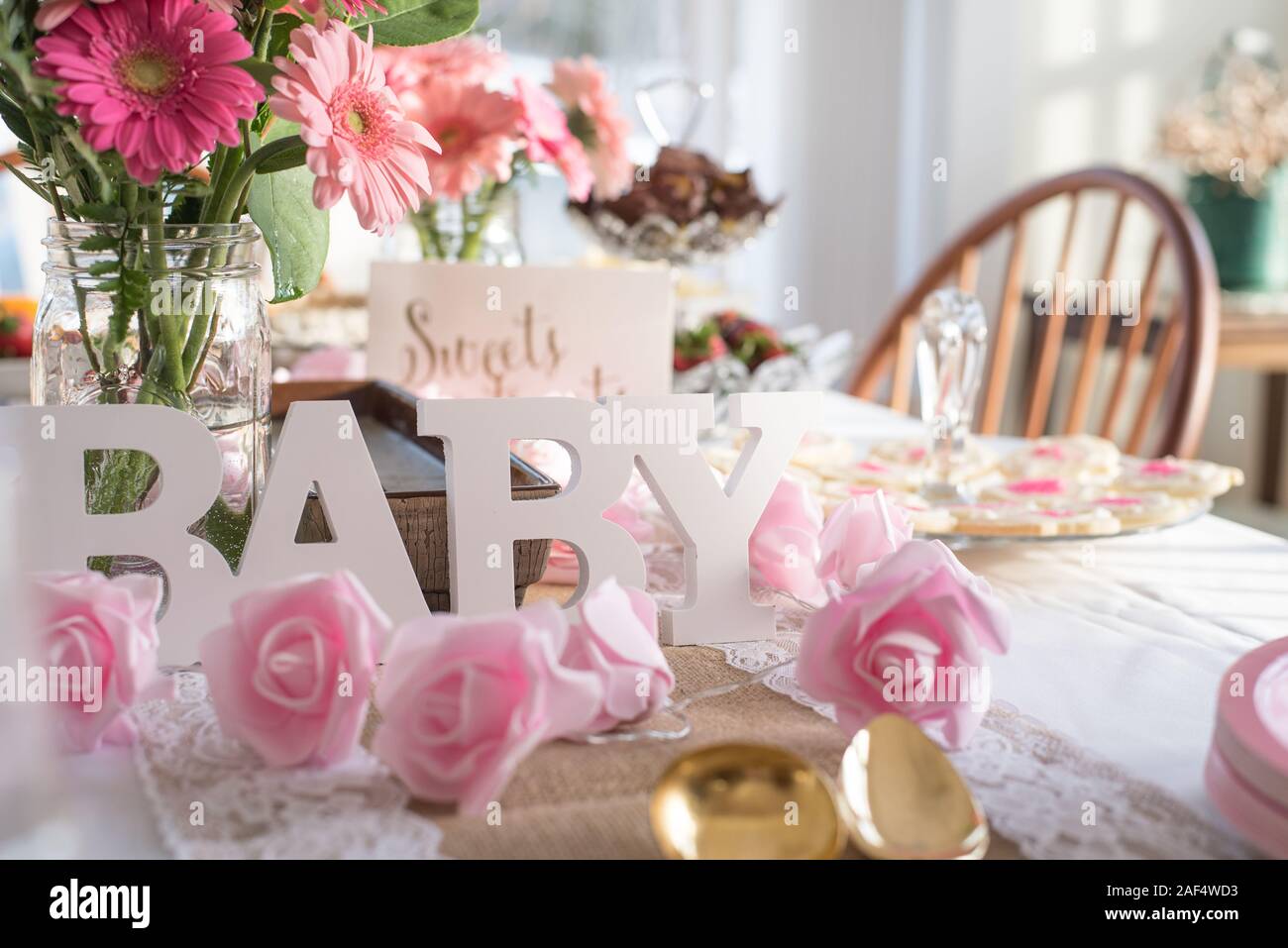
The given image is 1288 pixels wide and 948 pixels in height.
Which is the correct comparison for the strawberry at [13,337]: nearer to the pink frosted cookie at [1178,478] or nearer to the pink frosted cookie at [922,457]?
the pink frosted cookie at [922,457]

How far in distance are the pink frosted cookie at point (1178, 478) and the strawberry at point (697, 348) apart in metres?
0.45

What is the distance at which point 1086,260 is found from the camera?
3.54 meters

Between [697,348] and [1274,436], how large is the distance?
293cm

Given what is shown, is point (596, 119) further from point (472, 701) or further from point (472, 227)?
point (472, 701)

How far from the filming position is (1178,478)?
895 millimetres

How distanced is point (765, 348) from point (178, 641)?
0.83 m

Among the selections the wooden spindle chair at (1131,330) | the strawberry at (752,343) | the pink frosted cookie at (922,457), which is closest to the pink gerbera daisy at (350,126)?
the pink frosted cookie at (922,457)

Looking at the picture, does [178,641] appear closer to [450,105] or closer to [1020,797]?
[1020,797]

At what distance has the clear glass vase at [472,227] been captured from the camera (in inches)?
47.4

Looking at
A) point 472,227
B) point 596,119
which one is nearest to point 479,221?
point 472,227

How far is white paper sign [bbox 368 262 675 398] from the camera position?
1.01 m

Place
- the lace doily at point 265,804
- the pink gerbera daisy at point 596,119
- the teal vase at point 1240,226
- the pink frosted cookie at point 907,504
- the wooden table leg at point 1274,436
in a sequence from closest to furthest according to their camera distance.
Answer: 1. the lace doily at point 265,804
2. the pink frosted cookie at point 907,504
3. the pink gerbera daisy at point 596,119
4. the teal vase at point 1240,226
5. the wooden table leg at point 1274,436

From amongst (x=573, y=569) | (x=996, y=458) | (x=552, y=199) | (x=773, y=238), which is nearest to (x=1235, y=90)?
(x=773, y=238)

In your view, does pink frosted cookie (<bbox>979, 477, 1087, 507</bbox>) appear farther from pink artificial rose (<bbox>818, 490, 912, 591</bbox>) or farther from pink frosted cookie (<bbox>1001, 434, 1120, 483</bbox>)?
pink artificial rose (<bbox>818, 490, 912, 591</bbox>)
